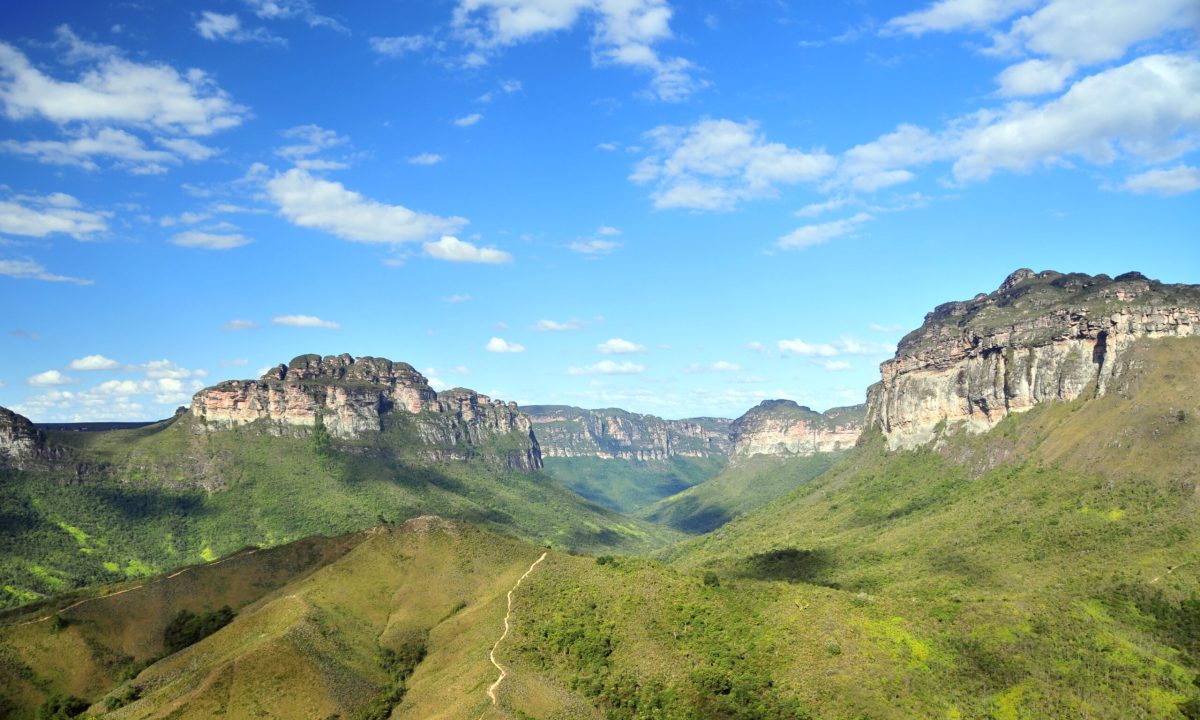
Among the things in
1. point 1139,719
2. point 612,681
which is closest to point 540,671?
point 612,681

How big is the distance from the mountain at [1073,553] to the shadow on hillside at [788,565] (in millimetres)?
693

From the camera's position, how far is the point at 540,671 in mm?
98125

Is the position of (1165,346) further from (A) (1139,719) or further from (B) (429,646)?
(B) (429,646)

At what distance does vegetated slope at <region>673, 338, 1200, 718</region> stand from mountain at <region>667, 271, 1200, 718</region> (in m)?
0.31

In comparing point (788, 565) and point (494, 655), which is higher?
point (494, 655)

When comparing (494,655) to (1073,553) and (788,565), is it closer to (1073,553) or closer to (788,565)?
(788,565)

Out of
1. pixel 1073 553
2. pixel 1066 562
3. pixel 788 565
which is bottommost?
pixel 788 565

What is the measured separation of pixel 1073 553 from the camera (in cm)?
13425

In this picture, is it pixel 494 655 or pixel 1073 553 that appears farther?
pixel 1073 553

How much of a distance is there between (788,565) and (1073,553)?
5410cm

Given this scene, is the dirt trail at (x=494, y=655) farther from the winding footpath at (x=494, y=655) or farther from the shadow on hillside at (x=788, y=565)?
the shadow on hillside at (x=788, y=565)

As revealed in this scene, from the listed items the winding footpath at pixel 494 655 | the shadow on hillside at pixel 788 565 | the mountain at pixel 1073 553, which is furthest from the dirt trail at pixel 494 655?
the shadow on hillside at pixel 788 565

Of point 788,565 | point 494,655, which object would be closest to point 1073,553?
point 788,565

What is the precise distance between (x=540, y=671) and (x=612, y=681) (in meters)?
9.78
